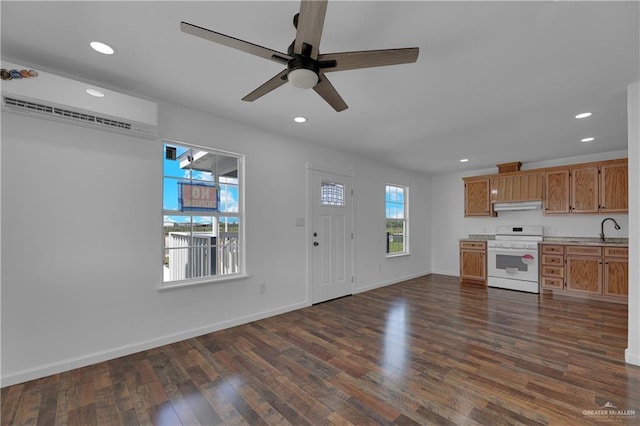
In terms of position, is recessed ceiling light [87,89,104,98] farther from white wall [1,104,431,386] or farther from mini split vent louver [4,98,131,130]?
white wall [1,104,431,386]

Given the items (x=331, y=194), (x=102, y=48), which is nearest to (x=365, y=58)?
(x=102, y=48)

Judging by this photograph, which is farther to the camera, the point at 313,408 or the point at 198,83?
the point at 198,83

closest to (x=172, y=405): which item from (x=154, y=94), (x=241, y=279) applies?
(x=241, y=279)

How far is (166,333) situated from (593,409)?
3633 millimetres

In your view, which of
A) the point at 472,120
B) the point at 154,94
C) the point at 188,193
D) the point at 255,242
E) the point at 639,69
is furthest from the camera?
the point at 255,242

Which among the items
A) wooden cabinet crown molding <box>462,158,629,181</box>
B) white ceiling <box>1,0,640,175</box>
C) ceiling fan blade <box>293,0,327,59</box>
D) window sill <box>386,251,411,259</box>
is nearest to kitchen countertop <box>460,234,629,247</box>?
wooden cabinet crown molding <box>462,158,629,181</box>

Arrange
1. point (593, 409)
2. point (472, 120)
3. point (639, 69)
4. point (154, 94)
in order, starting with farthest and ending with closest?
point (472, 120)
point (154, 94)
point (639, 69)
point (593, 409)

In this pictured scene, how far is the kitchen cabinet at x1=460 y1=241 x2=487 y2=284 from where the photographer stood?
19.3 feet

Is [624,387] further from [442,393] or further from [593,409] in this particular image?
[442,393]

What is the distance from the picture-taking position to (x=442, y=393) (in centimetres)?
212

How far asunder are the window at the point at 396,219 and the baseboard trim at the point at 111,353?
3469 millimetres

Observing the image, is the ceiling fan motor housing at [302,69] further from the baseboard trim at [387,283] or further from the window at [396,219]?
the window at [396,219]

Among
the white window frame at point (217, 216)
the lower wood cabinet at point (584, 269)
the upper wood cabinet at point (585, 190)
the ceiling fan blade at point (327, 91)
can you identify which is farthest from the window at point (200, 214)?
the upper wood cabinet at point (585, 190)

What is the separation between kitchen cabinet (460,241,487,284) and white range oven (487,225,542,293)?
122mm
